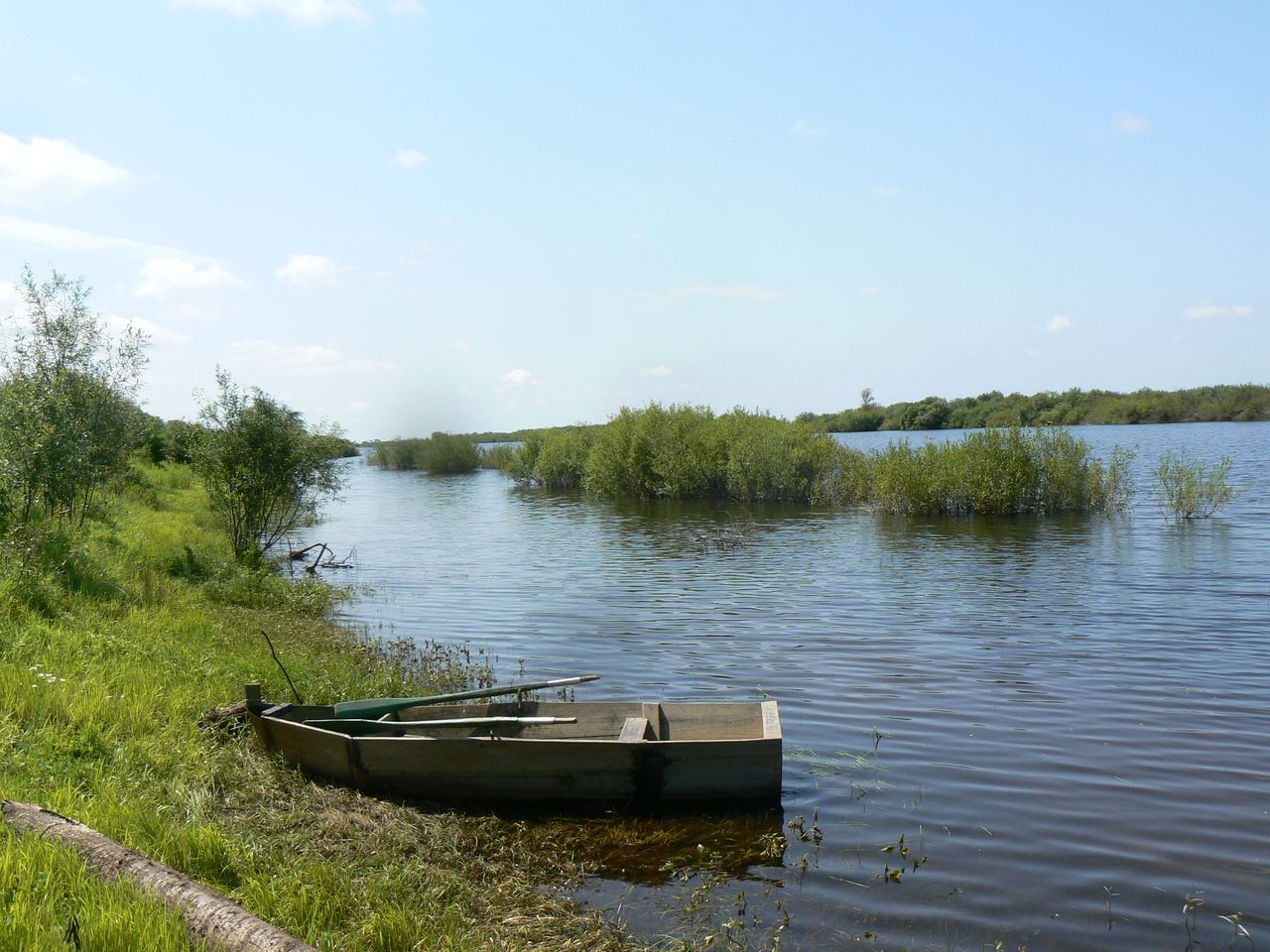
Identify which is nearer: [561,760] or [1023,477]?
[561,760]

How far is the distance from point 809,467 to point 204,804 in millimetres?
36549

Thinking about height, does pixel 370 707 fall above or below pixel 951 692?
above

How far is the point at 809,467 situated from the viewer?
4238 cm

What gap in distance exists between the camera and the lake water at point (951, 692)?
7023 mm

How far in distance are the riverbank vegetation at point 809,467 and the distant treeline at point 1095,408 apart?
4769 cm

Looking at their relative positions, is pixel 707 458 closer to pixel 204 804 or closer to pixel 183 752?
pixel 183 752

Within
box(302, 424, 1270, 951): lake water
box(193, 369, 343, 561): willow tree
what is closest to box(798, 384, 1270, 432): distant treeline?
box(302, 424, 1270, 951): lake water

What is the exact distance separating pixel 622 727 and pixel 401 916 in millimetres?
3890

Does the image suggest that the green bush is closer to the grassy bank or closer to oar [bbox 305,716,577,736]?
the grassy bank

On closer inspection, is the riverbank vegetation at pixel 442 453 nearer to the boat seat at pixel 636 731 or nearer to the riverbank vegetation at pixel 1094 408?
the riverbank vegetation at pixel 1094 408

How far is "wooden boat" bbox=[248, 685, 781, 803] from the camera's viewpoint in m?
8.52

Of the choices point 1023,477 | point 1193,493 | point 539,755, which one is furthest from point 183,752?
point 1193,493

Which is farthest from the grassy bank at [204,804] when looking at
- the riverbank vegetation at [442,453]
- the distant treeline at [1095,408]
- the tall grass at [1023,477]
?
the distant treeline at [1095,408]

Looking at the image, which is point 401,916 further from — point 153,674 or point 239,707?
point 153,674
